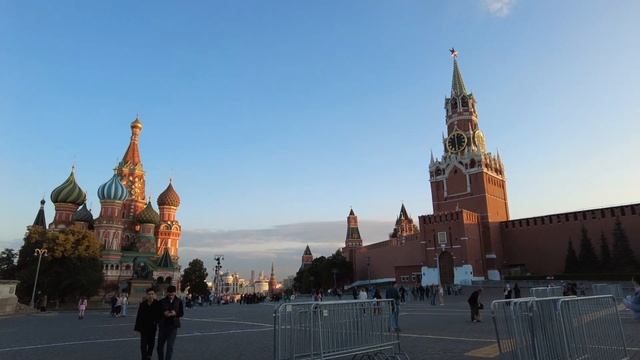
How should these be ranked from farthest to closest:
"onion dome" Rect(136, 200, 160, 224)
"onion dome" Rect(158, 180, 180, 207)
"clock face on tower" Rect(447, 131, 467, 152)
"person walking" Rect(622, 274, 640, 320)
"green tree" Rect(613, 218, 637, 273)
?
1. "onion dome" Rect(158, 180, 180, 207)
2. "clock face on tower" Rect(447, 131, 467, 152)
3. "onion dome" Rect(136, 200, 160, 224)
4. "green tree" Rect(613, 218, 637, 273)
5. "person walking" Rect(622, 274, 640, 320)

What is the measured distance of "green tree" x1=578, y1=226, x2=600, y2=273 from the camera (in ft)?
152

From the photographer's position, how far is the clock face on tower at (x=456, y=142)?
205 feet

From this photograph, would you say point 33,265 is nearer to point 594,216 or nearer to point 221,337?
point 221,337

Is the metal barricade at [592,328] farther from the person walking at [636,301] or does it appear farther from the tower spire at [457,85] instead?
the tower spire at [457,85]

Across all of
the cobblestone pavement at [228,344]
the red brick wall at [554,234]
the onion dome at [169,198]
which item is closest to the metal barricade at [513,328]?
the cobblestone pavement at [228,344]

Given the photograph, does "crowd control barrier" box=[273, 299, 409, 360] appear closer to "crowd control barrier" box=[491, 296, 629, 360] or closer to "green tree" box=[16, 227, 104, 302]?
"crowd control barrier" box=[491, 296, 629, 360]

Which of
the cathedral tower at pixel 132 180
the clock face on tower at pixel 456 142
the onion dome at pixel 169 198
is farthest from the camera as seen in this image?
the onion dome at pixel 169 198

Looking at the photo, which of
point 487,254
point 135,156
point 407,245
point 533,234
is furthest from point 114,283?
point 533,234

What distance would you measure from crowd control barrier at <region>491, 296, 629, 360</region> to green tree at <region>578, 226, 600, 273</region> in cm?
4696

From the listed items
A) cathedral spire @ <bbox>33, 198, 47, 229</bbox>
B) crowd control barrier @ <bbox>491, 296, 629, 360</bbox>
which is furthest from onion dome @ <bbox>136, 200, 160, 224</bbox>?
crowd control barrier @ <bbox>491, 296, 629, 360</bbox>

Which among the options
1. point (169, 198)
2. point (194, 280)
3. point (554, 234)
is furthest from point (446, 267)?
point (169, 198)

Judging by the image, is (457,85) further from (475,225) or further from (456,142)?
(475,225)

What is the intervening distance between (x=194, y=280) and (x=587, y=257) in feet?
167

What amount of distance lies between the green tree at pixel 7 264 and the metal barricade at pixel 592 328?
160 feet
